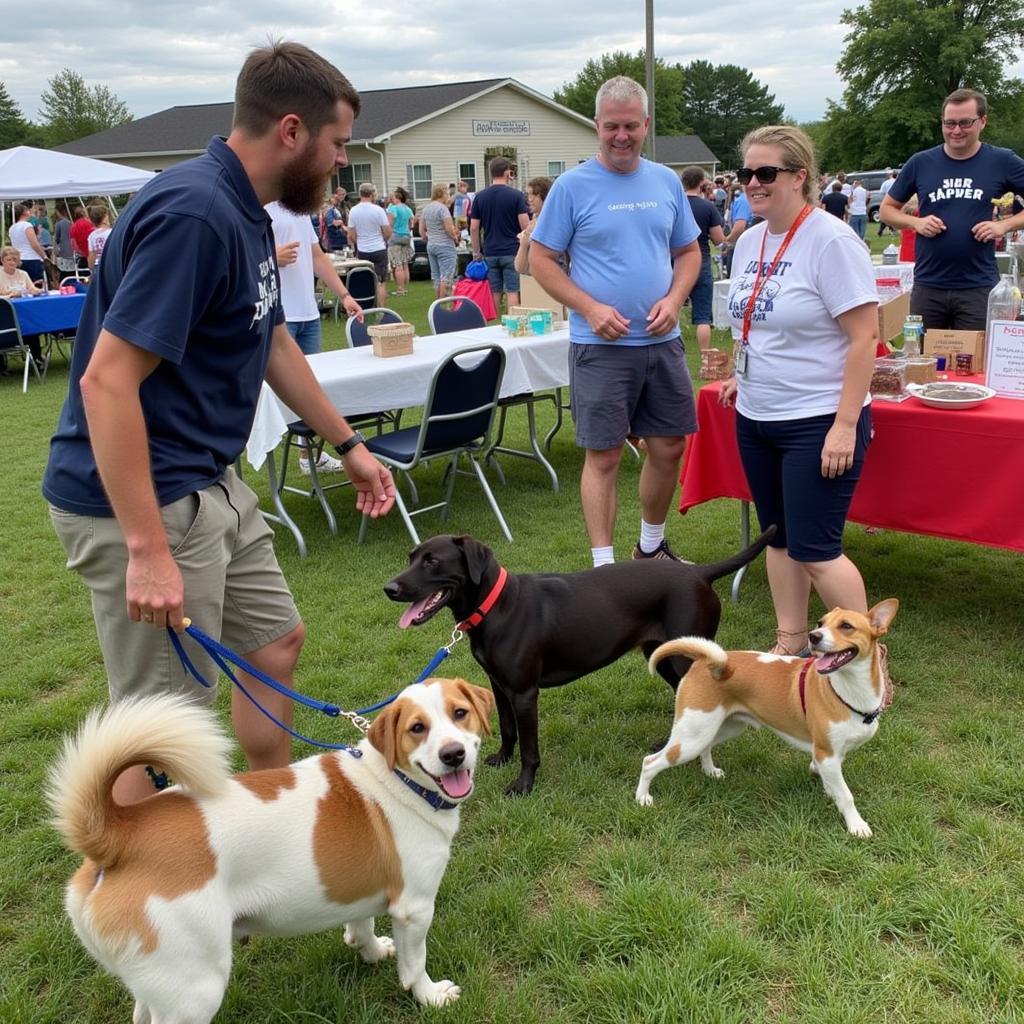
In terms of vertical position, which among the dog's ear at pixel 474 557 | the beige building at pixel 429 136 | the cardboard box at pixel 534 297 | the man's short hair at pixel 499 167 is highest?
the beige building at pixel 429 136

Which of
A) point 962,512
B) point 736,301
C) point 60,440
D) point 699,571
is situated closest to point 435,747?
point 60,440

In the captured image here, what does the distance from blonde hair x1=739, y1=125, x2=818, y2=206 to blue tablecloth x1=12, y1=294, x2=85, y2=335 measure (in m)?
10.0

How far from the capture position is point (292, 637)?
2.43 meters

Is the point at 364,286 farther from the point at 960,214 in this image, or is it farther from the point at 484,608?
the point at 484,608

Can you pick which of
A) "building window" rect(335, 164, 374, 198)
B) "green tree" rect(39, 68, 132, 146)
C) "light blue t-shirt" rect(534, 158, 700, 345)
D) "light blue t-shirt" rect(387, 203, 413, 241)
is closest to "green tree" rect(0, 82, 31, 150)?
"green tree" rect(39, 68, 132, 146)

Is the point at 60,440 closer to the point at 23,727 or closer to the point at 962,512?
the point at 23,727

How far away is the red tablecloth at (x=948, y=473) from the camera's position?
134 inches

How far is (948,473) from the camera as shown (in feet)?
11.7

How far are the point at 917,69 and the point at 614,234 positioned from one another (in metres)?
55.4

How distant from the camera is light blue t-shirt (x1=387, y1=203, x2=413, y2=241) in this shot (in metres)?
17.6

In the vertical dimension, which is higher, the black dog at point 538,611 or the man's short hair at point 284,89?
the man's short hair at point 284,89

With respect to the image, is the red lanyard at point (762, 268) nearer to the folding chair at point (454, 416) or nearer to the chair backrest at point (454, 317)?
the folding chair at point (454, 416)

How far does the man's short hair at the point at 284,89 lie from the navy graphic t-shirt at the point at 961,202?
14.8 ft

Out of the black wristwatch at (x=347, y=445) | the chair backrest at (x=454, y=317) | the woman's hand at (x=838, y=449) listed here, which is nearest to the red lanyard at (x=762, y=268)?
the woman's hand at (x=838, y=449)
